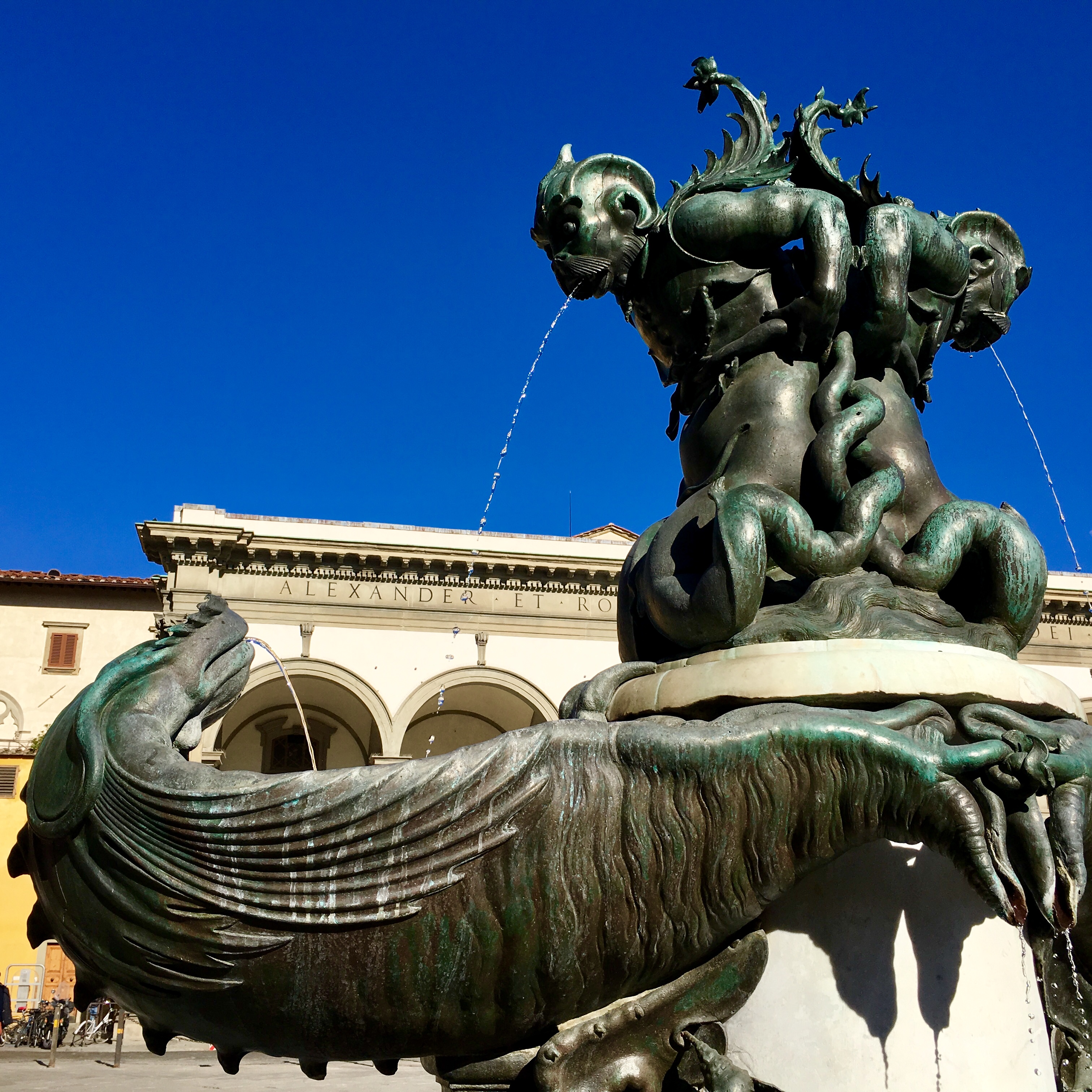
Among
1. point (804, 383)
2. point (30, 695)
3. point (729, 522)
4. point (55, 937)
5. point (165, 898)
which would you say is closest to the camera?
point (165, 898)

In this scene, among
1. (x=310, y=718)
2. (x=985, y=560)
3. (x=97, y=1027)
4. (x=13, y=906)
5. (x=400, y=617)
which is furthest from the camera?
(x=310, y=718)

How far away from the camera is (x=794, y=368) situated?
3.72 metres

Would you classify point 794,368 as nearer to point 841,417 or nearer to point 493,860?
point 841,417

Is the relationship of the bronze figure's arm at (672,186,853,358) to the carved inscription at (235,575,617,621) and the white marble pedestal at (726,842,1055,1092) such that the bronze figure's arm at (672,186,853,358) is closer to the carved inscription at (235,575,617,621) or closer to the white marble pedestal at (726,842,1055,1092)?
the white marble pedestal at (726,842,1055,1092)

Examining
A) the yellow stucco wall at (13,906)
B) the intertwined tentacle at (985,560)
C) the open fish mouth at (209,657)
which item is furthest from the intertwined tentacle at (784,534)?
the yellow stucco wall at (13,906)

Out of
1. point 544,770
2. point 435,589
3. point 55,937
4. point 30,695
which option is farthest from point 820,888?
point 30,695

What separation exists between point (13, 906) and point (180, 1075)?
15.8m

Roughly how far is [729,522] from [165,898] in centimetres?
157

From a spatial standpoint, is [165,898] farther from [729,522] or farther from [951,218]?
[951,218]

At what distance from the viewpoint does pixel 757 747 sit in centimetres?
256

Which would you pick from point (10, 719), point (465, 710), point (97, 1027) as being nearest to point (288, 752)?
point (465, 710)

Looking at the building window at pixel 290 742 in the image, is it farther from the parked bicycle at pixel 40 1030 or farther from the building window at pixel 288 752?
the parked bicycle at pixel 40 1030

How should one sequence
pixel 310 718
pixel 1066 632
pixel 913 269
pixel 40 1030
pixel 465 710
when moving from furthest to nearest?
1. pixel 310 718
2. pixel 465 710
3. pixel 1066 632
4. pixel 40 1030
5. pixel 913 269

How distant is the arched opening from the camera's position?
23953mm
